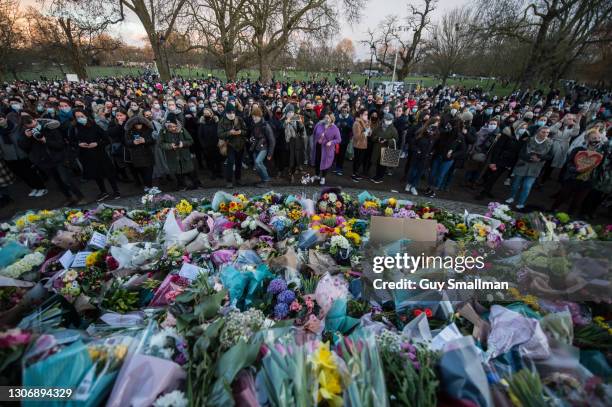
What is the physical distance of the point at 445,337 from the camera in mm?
1853

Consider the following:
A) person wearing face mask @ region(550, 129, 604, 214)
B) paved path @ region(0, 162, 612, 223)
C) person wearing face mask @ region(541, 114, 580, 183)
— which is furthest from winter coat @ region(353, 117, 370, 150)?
person wearing face mask @ region(541, 114, 580, 183)

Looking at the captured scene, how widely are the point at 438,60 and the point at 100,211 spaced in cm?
4463

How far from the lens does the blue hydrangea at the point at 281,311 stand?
2.13 meters

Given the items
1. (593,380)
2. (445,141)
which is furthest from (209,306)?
Answer: (445,141)

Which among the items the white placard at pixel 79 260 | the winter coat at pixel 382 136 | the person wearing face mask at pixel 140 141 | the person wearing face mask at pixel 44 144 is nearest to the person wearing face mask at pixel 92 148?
the person wearing face mask at pixel 44 144

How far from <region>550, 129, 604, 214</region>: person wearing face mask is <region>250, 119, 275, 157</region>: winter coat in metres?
6.15

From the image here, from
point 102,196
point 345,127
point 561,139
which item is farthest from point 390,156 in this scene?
point 102,196

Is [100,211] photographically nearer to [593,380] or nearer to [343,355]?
[343,355]

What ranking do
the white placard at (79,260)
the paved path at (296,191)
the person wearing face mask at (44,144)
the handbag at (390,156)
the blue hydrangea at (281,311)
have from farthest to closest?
the handbag at (390,156), the paved path at (296,191), the person wearing face mask at (44,144), the white placard at (79,260), the blue hydrangea at (281,311)

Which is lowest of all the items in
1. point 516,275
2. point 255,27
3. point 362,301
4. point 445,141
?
point 362,301

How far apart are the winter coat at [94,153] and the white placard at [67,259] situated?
143 inches

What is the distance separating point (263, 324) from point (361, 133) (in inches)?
244

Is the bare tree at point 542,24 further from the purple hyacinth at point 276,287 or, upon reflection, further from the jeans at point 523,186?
the purple hyacinth at point 276,287

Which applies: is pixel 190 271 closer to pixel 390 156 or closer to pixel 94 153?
pixel 94 153
